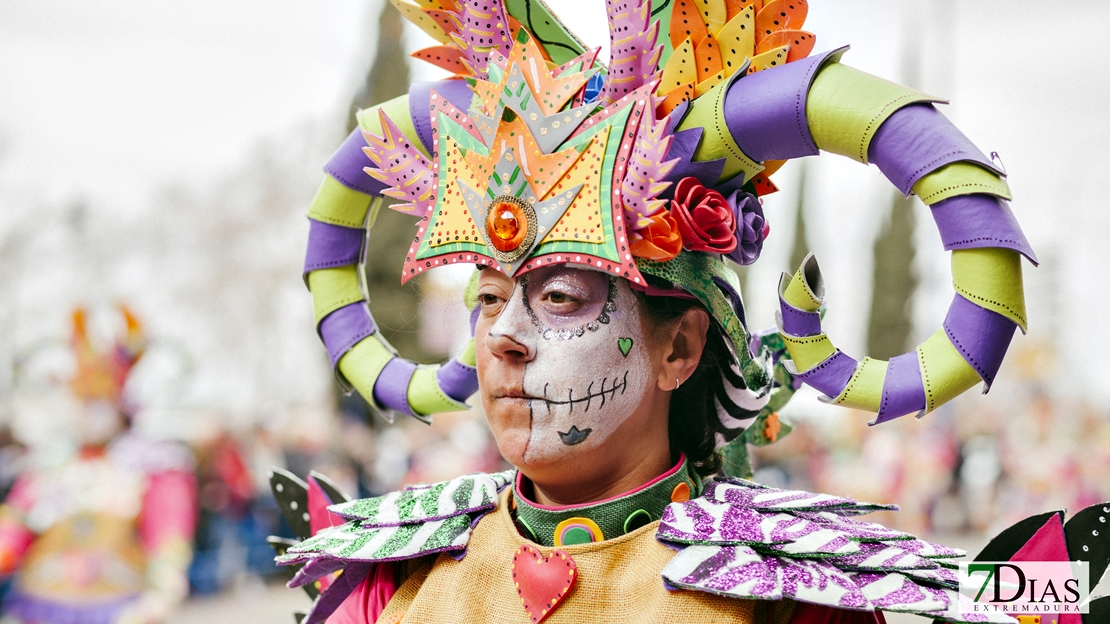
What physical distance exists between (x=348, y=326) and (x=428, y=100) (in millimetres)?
677

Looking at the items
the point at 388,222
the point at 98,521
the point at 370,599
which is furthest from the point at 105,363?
the point at 388,222

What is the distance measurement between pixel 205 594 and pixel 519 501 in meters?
8.41

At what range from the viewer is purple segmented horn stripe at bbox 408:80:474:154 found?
8.89 feet

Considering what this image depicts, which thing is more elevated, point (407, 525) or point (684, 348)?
point (684, 348)

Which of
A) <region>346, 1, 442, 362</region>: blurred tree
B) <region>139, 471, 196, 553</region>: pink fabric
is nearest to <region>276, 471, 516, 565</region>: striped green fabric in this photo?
<region>139, 471, 196, 553</region>: pink fabric

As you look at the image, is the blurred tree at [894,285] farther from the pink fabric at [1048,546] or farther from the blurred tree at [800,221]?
the pink fabric at [1048,546]

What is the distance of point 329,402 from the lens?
14.5 m

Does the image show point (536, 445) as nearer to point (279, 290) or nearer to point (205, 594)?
point (205, 594)

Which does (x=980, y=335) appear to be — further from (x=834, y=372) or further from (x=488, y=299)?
(x=488, y=299)

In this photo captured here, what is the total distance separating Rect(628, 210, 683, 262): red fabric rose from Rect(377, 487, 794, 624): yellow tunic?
2.04 feet

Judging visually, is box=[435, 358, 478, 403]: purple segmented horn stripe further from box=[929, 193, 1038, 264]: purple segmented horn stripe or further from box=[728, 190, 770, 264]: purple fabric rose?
box=[929, 193, 1038, 264]: purple segmented horn stripe

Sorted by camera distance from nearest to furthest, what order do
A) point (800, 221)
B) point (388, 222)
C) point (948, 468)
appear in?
point (388, 222), point (948, 468), point (800, 221)

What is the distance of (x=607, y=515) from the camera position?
2393 millimetres

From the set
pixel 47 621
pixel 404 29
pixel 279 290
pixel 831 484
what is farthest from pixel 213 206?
pixel 47 621
